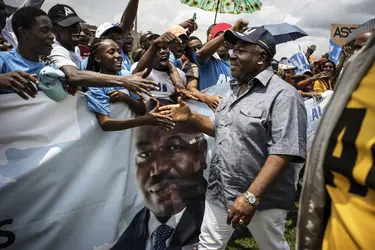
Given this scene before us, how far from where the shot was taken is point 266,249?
8.31ft

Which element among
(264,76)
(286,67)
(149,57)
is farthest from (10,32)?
(286,67)

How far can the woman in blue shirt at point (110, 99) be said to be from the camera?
2.86m

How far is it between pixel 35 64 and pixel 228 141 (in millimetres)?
1601

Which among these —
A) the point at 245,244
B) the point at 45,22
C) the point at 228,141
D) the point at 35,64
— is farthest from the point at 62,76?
the point at 245,244

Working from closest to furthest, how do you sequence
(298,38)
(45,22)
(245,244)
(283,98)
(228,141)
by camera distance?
(283,98)
(228,141)
(45,22)
(245,244)
(298,38)

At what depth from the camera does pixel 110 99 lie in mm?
2971

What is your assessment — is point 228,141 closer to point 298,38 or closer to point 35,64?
point 35,64

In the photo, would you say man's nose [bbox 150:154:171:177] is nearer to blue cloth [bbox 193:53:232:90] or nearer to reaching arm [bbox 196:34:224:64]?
blue cloth [bbox 193:53:232:90]

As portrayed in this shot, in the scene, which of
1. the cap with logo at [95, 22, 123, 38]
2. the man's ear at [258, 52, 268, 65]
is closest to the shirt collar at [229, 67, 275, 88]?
the man's ear at [258, 52, 268, 65]

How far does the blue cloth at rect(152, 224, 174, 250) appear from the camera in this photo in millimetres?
3277

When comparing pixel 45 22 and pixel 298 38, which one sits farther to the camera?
pixel 298 38

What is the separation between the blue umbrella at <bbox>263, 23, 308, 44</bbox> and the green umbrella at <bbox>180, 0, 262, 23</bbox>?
127 cm

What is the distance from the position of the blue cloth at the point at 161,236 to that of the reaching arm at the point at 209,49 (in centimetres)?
183

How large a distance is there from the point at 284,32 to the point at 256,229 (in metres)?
4.44
